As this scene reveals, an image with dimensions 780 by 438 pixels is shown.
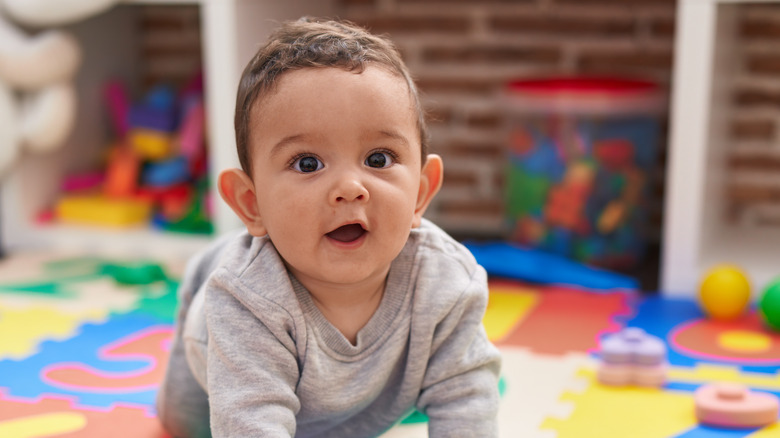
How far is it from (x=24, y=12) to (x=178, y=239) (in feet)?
1.53

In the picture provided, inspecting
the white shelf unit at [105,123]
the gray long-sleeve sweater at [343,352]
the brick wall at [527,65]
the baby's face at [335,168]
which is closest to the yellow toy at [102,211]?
the white shelf unit at [105,123]

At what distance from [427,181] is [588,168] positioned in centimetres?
74

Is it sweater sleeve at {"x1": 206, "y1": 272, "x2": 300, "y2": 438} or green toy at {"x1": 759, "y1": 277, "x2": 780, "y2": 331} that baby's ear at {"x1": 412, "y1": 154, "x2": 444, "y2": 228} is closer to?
sweater sleeve at {"x1": 206, "y1": 272, "x2": 300, "y2": 438}

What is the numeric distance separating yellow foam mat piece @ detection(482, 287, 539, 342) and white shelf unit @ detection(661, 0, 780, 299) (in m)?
0.21

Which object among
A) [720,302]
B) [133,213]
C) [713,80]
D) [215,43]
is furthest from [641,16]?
[133,213]

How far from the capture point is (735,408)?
857 millimetres

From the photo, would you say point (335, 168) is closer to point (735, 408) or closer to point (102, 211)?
point (735, 408)

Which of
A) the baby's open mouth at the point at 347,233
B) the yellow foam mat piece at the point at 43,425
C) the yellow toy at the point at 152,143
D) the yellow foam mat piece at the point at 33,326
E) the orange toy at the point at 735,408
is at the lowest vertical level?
the yellow foam mat piece at the point at 33,326

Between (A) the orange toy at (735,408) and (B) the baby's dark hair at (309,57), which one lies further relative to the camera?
(A) the orange toy at (735,408)

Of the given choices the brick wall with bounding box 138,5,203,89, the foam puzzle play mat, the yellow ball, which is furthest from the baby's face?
the brick wall with bounding box 138,5,203,89

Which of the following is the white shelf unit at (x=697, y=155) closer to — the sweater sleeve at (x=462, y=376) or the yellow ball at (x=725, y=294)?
the yellow ball at (x=725, y=294)

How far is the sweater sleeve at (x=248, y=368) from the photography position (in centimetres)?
66

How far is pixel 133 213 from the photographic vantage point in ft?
5.54

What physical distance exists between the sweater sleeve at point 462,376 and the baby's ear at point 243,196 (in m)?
0.17
